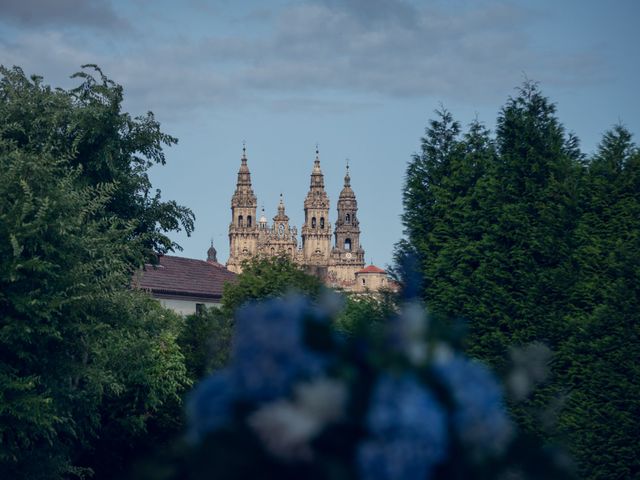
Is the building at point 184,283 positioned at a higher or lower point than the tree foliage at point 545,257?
higher

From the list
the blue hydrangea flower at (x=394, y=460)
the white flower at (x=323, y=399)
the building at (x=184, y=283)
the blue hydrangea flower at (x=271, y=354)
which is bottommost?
the blue hydrangea flower at (x=394, y=460)

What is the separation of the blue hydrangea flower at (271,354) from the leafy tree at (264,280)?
3618 centimetres

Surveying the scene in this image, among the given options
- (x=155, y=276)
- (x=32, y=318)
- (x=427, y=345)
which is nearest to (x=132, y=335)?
(x=32, y=318)

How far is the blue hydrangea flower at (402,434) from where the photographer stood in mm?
3840

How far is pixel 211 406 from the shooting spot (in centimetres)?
416

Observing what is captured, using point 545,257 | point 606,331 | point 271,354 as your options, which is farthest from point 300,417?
point 545,257

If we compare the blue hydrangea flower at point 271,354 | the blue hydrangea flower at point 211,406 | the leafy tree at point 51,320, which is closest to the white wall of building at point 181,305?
the leafy tree at point 51,320

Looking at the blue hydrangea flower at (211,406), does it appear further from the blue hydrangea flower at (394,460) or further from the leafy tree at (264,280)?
the leafy tree at (264,280)

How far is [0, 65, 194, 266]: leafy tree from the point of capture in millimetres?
36906

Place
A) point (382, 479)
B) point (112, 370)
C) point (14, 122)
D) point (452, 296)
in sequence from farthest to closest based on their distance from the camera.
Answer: point (14, 122) → point (112, 370) → point (452, 296) → point (382, 479)

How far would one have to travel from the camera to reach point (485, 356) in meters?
24.2

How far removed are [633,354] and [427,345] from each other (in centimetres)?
1849

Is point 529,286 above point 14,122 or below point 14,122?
below

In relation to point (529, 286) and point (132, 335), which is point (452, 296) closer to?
point (529, 286)
